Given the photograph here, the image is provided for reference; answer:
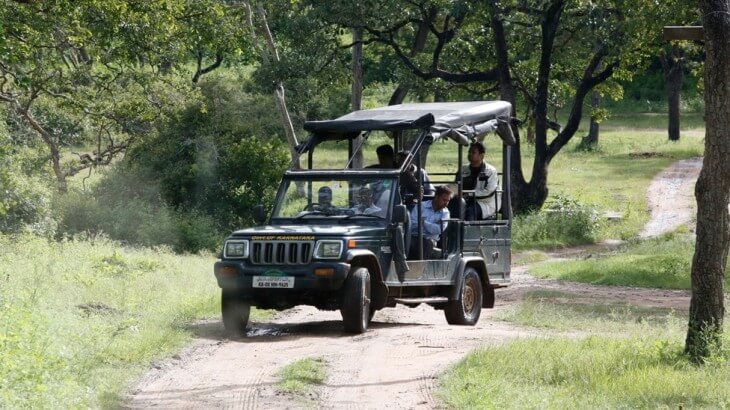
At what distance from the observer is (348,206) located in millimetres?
13711

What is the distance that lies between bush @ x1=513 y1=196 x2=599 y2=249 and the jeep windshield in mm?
14543

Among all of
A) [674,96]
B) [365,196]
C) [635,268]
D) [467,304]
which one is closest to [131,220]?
[635,268]

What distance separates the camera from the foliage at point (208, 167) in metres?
29.0

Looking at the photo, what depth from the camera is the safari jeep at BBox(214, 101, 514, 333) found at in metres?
12.7

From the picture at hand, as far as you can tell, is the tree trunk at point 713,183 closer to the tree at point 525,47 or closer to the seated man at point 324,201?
the seated man at point 324,201

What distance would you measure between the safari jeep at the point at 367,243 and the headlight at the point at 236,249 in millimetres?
11

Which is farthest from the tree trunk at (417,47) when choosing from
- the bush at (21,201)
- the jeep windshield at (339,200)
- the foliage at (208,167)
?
the jeep windshield at (339,200)

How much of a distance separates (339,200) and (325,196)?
17 centimetres

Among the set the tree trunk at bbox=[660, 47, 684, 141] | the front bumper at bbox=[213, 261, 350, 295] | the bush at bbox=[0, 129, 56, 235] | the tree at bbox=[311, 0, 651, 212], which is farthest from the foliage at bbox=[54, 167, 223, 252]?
the tree trunk at bbox=[660, 47, 684, 141]

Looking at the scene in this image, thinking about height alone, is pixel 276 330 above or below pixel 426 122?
below

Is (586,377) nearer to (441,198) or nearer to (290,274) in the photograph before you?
(290,274)

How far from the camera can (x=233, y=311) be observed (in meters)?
13.0

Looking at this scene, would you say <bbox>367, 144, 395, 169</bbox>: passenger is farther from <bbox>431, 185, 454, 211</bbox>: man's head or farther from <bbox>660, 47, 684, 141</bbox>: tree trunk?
<bbox>660, 47, 684, 141</bbox>: tree trunk

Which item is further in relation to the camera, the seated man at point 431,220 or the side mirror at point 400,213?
the seated man at point 431,220
